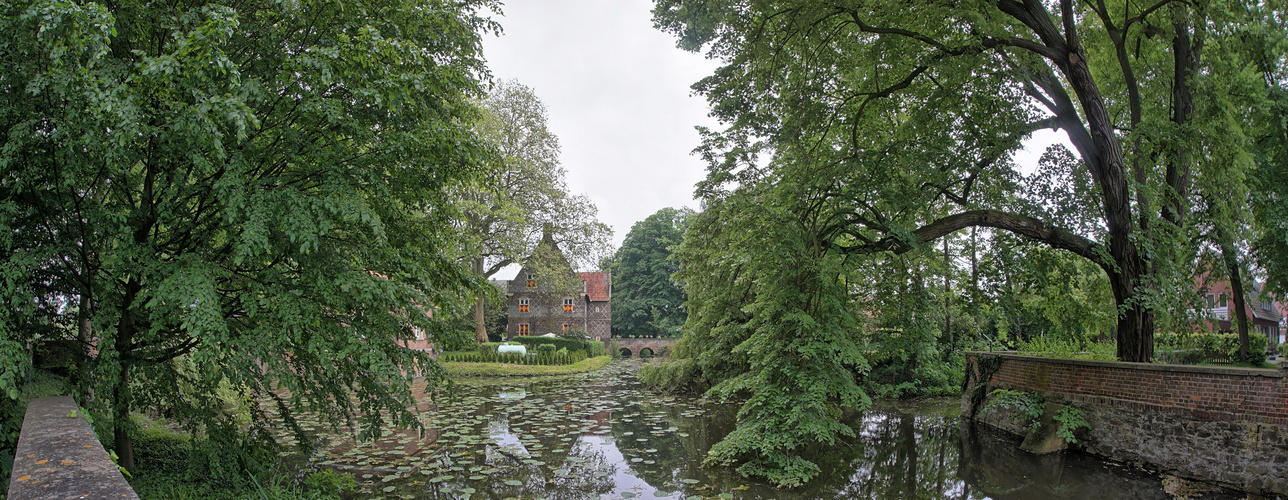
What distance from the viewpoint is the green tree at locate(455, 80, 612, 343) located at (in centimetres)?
2680

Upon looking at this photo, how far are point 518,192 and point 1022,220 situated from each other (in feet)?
69.1

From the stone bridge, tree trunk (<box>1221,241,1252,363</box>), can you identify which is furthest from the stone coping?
the stone bridge

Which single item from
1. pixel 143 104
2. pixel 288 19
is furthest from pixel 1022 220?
pixel 143 104

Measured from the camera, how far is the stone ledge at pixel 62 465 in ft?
8.51

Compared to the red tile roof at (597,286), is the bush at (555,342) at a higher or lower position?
lower

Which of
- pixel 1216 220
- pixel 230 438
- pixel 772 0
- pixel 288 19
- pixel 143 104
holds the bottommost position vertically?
pixel 230 438

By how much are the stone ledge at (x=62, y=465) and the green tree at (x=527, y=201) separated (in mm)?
22311

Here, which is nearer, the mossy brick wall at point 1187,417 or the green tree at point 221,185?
the green tree at point 221,185

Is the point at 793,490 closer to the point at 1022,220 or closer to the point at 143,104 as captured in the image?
the point at 1022,220

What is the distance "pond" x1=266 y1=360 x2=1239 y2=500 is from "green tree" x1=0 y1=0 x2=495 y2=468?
2.08 m

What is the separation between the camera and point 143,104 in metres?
4.85

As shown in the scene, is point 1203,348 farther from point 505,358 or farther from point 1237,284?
point 505,358

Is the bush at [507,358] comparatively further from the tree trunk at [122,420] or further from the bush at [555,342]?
the tree trunk at [122,420]

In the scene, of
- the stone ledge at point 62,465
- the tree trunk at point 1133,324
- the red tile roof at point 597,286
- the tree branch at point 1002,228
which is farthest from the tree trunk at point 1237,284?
the red tile roof at point 597,286
